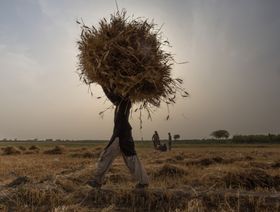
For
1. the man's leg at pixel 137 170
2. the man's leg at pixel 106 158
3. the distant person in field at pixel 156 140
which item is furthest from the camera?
the distant person in field at pixel 156 140

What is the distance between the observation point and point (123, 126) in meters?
9.06

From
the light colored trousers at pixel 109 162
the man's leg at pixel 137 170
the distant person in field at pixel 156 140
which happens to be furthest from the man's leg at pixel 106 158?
the distant person in field at pixel 156 140

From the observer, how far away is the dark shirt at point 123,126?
29.6 ft

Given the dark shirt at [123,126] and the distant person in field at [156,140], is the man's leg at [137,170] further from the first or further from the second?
the distant person in field at [156,140]

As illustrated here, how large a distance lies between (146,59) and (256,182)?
3907mm

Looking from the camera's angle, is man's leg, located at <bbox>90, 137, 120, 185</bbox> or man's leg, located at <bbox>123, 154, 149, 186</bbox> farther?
man's leg, located at <bbox>90, 137, 120, 185</bbox>

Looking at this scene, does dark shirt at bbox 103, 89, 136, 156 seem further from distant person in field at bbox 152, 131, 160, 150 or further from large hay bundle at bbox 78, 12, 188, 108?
distant person in field at bbox 152, 131, 160, 150

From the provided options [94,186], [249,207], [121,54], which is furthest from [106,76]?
[249,207]

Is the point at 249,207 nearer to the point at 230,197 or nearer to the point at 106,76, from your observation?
the point at 230,197

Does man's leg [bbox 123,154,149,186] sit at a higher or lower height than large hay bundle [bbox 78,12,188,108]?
lower

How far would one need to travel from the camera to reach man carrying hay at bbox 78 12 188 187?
8992 millimetres

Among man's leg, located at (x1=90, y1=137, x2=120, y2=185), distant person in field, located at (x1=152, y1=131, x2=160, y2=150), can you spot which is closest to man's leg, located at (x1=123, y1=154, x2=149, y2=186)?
man's leg, located at (x1=90, y1=137, x2=120, y2=185)

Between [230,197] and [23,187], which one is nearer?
[230,197]

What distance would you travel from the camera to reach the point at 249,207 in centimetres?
799
